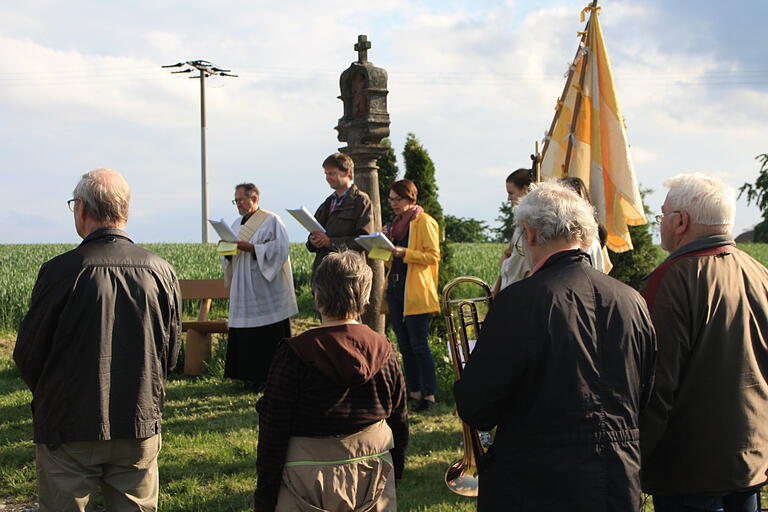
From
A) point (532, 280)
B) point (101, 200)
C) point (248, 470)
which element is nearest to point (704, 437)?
point (532, 280)

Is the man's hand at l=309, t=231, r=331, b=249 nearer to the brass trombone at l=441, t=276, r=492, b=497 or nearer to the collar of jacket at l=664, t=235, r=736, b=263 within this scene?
the brass trombone at l=441, t=276, r=492, b=497

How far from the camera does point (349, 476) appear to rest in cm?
292

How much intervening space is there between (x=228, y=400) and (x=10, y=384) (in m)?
2.83

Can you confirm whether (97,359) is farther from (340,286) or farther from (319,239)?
(319,239)

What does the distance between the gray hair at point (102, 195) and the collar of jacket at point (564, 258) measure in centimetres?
188

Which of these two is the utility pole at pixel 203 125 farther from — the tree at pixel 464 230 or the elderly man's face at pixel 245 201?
the elderly man's face at pixel 245 201

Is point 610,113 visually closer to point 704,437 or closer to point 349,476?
point 704,437

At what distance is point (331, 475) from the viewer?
288cm

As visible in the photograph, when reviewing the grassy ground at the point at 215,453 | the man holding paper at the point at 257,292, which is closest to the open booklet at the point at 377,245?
the grassy ground at the point at 215,453

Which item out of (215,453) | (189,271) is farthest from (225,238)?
(189,271)

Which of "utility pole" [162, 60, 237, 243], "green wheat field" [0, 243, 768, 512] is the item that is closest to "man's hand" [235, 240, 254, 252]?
"green wheat field" [0, 243, 768, 512]

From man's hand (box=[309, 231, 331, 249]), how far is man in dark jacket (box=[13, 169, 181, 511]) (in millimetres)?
3400

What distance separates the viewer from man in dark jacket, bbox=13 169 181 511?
3123mm

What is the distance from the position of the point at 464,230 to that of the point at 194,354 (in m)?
36.0
